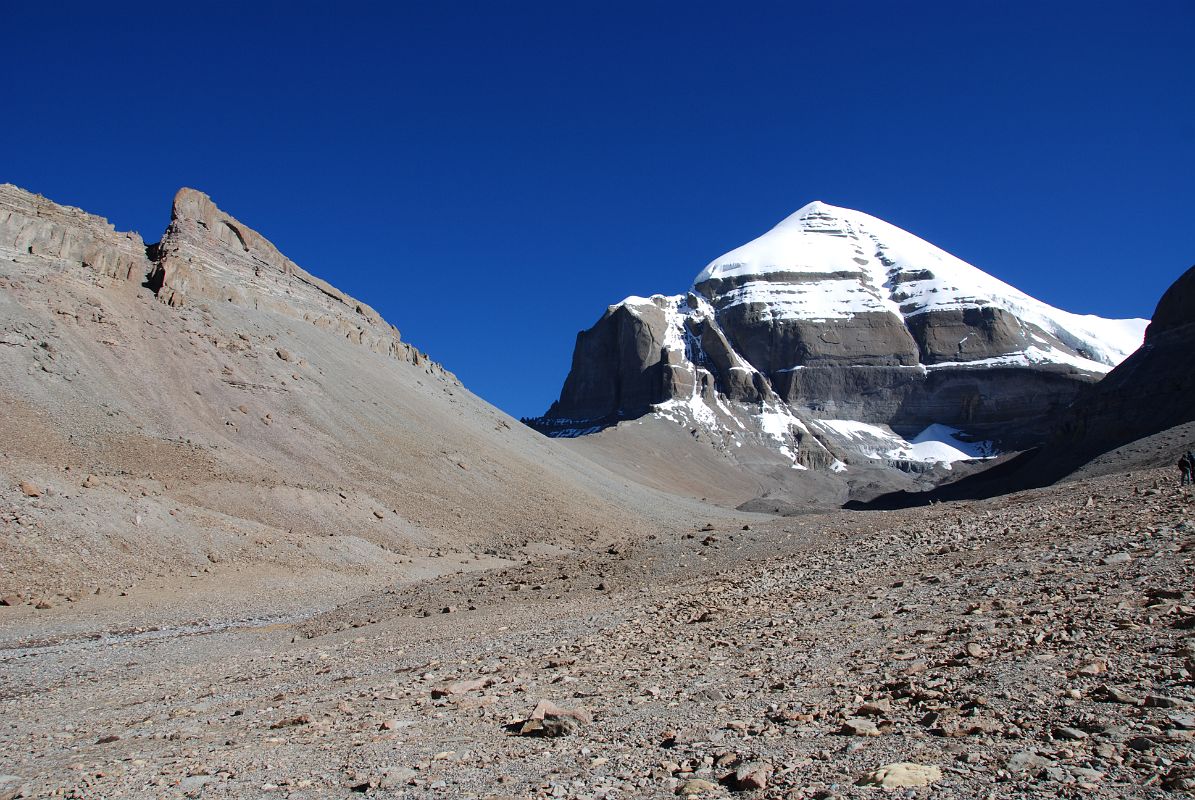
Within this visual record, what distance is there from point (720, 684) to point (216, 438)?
104 feet

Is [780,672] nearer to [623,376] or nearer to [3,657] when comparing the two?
[3,657]

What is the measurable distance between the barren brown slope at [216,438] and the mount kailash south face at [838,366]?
59.0 meters

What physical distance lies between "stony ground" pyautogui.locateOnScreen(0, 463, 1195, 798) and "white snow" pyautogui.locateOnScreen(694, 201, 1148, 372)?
136 m

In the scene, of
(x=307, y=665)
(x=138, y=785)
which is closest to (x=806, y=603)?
(x=307, y=665)

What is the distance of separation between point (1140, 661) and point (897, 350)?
142 m

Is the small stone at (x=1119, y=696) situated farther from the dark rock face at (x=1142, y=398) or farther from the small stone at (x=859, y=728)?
the dark rock face at (x=1142, y=398)

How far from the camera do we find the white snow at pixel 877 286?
5782 inches

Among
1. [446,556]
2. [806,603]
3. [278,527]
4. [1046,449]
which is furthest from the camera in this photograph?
[1046,449]

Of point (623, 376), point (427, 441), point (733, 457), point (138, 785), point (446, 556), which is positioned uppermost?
point (623, 376)

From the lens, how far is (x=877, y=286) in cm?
16050

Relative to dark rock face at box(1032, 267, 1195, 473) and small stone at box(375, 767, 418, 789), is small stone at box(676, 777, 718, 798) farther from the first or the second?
dark rock face at box(1032, 267, 1195, 473)

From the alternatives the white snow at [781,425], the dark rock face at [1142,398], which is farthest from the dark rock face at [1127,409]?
the white snow at [781,425]

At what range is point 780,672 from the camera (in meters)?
7.77

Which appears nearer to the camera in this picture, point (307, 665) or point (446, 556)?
point (307, 665)
